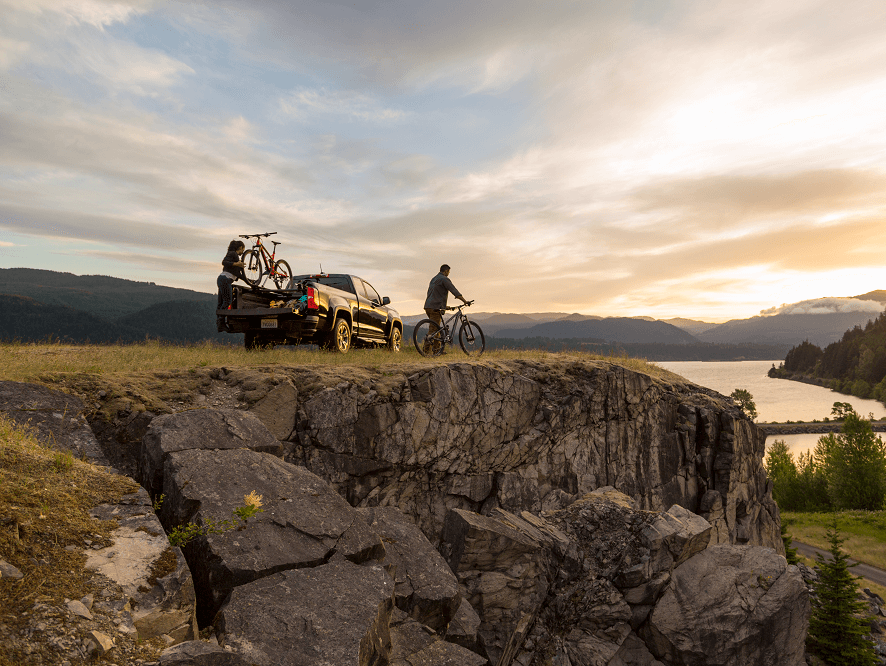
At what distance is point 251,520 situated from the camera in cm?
562

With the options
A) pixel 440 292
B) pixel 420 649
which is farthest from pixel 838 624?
pixel 420 649

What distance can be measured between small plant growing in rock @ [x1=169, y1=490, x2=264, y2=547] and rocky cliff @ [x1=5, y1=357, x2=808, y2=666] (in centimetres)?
8

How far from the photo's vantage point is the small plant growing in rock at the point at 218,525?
203 inches

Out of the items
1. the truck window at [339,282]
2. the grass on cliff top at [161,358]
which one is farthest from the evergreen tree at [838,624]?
the truck window at [339,282]

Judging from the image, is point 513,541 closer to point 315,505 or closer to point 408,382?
point 315,505

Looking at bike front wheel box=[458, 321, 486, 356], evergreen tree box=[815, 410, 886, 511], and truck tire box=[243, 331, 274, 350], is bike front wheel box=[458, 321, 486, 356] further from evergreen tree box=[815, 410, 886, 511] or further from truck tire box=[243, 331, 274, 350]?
evergreen tree box=[815, 410, 886, 511]

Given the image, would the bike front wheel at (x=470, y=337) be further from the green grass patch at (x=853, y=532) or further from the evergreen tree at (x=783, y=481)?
the evergreen tree at (x=783, y=481)

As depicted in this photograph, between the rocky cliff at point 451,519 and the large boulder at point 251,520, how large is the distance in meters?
0.02

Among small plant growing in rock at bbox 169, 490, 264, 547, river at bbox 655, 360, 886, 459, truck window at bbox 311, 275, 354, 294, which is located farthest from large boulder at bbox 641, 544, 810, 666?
river at bbox 655, 360, 886, 459

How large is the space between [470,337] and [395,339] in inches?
137

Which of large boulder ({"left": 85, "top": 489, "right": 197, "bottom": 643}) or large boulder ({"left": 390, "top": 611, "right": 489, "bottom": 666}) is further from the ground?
large boulder ({"left": 85, "top": 489, "right": 197, "bottom": 643})

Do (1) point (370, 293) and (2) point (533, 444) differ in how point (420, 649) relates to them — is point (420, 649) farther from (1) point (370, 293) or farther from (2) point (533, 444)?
(1) point (370, 293)

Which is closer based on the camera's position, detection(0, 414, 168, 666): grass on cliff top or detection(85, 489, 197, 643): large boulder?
detection(0, 414, 168, 666): grass on cliff top

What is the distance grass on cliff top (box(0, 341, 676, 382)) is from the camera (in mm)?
9672
